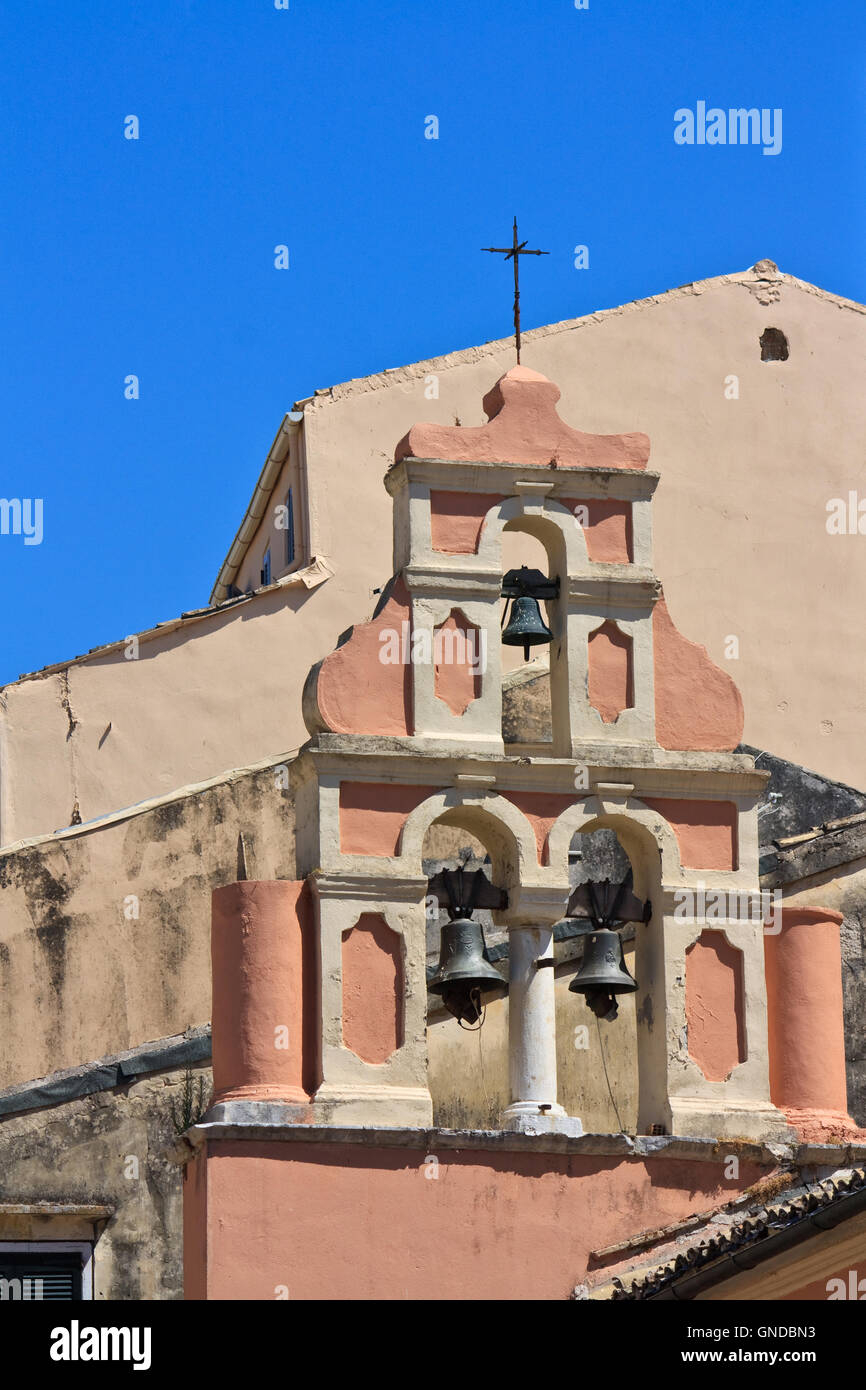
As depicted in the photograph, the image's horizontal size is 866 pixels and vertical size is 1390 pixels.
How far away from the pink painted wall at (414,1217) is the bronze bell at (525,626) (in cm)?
295

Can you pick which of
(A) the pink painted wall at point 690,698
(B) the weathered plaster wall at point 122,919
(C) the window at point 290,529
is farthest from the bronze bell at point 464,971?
(C) the window at point 290,529

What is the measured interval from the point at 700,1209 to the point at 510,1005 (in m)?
1.48

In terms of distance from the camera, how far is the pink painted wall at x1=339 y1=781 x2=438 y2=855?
15.9 meters

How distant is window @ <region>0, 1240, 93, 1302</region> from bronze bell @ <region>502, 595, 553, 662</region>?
4550mm

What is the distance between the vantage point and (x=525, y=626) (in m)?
16.8

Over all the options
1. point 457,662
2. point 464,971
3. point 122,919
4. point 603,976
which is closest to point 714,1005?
point 603,976

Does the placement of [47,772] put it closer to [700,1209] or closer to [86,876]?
[86,876]

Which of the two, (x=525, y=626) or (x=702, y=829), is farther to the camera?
(x=525, y=626)

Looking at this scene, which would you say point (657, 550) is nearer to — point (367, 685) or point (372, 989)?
point (367, 685)

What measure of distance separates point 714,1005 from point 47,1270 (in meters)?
4.48

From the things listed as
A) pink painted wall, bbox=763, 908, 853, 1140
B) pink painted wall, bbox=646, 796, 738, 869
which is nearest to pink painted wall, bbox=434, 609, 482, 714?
pink painted wall, bbox=646, 796, 738, 869

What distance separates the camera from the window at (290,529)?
83.2 ft

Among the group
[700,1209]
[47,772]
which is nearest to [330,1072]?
[700,1209]

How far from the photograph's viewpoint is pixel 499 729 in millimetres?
16391
